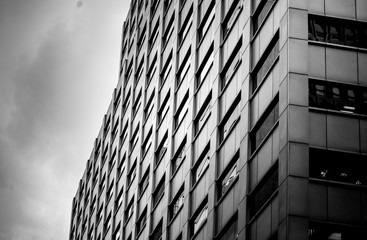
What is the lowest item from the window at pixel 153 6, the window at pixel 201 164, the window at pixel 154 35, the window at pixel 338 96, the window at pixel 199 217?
the window at pixel 199 217

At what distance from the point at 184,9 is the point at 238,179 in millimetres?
22526

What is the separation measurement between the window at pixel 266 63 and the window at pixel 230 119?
2.12m

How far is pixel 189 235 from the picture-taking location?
1901 inches

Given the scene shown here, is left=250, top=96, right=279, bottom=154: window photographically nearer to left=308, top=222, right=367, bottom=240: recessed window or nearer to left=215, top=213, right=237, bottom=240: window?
left=215, top=213, right=237, bottom=240: window

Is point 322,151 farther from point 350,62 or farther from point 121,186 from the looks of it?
point 121,186

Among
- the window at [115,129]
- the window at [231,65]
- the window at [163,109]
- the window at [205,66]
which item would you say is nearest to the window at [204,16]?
the window at [205,66]

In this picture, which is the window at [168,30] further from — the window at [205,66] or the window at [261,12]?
the window at [261,12]

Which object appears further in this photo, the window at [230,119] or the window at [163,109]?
the window at [163,109]

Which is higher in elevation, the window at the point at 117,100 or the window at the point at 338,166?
the window at the point at 117,100

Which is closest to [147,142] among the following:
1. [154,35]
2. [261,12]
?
[154,35]

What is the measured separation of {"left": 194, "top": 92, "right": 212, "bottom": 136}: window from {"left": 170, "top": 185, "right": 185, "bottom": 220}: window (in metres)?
3.76

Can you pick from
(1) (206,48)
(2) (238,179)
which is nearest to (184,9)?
(1) (206,48)

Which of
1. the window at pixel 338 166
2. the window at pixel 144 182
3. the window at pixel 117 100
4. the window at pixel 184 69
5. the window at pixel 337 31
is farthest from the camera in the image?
the window at pixel 117 100

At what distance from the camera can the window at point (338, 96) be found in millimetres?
36875
